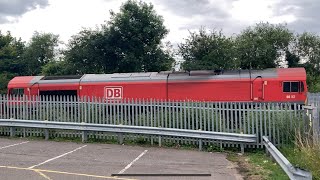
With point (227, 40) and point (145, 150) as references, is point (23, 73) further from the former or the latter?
point (145, 150)

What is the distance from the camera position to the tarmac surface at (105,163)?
8.79 m

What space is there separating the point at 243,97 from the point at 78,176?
1352 centimetres

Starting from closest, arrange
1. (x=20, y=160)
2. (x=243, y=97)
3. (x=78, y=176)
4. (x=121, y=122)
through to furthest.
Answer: (x=78, y=176) < (x=20, y=160) < (x=121, y=122) < (x=243, y=97)

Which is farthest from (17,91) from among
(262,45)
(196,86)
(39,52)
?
(39,52)

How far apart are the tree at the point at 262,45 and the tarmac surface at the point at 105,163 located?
24.4 meters

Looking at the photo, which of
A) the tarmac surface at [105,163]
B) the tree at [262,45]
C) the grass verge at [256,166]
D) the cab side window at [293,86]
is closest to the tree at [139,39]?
the tree at [262,45]

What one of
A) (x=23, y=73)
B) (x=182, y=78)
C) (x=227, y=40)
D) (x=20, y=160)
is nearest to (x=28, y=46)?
(x=23, y=73)

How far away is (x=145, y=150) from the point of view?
12.4 m

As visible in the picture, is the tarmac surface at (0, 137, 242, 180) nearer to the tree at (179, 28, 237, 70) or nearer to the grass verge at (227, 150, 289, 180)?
the grass verge at (227, 150, 289, 180)

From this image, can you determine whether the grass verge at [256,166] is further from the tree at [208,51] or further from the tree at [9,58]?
the tree at [9,58]

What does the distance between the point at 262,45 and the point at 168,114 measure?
27.8 metres

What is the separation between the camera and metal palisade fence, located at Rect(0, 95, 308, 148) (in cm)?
1191

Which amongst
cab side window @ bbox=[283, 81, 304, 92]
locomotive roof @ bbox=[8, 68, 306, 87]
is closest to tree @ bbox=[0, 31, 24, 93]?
locomotive roof @ bbox=[8, 68, 306, 87]

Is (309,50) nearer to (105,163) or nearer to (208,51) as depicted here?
(208,51)
